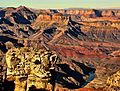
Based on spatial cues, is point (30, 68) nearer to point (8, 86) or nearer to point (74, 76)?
point (8, 86)

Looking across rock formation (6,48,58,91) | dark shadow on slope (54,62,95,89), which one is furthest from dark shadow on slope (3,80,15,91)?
dark shadow on slope (54,62,95,89)

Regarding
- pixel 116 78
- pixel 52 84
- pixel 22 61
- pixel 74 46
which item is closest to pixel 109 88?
pixel 116 78

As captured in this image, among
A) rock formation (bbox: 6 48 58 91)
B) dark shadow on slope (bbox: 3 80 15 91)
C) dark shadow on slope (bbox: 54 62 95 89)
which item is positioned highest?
rock formation (bbox: 6 48 58 91)

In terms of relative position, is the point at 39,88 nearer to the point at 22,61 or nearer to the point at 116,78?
the point at 22,61

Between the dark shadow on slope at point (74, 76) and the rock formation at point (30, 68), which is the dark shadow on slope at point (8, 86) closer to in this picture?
the rock formation at point (30, 68)

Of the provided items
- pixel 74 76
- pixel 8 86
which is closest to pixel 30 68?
pixel 8 86

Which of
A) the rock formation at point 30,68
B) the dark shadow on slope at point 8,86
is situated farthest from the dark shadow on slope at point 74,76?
the rock formation at point 30,68

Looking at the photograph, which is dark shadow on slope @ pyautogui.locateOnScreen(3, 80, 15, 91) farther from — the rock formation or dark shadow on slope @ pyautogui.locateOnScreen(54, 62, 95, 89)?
dark shadow on slope @ pyautogui.locateOnScreen(54, 62, 95, 89)

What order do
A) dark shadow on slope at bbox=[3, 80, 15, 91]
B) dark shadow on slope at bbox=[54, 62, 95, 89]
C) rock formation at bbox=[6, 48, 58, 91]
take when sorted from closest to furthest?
rock formation at bbox=[6, 48, 58, 91], dark shadow on slope at bbox=[3, 80, 15, 91], dark shadow on slope at bbox=[54, 62, 95, 89]
